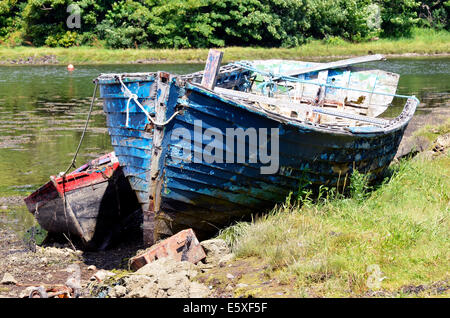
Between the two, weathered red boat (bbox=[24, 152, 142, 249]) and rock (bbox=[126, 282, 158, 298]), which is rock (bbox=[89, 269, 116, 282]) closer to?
rock (bbox=[126, 282, 158, 298])

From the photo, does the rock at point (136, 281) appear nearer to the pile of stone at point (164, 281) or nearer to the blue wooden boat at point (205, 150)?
the pile of stone at point (164, 281)

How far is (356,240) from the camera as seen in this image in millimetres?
6000

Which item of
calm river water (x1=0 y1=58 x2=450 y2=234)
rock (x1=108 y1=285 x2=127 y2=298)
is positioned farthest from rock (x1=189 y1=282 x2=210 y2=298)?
calm river water (x1=0 y1=58 x2=450 y2=234)

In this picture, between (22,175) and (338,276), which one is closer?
(338,276)

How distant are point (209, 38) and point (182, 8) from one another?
2441 millimetres

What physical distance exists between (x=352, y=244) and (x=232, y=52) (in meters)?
29.4

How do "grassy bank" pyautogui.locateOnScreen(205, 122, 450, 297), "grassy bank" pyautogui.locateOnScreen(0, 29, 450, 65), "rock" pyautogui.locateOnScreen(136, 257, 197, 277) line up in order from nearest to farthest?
"grassy bank" pyautogui.locateOnScreen(205, 122, 450, 297)
"rock" pyautogui.locateOnScreen(136, 257, 197, 277)
"grassy bank" pyautogui.locateOnScreen(0, 29, 450, 65)

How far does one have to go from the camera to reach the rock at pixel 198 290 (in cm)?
523

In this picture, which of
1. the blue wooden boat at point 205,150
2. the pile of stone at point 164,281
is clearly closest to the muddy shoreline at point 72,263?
the pile of stone at point 164,281

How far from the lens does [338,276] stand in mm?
5254

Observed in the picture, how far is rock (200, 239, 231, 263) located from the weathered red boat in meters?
2.00

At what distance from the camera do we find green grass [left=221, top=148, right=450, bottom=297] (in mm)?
5227
